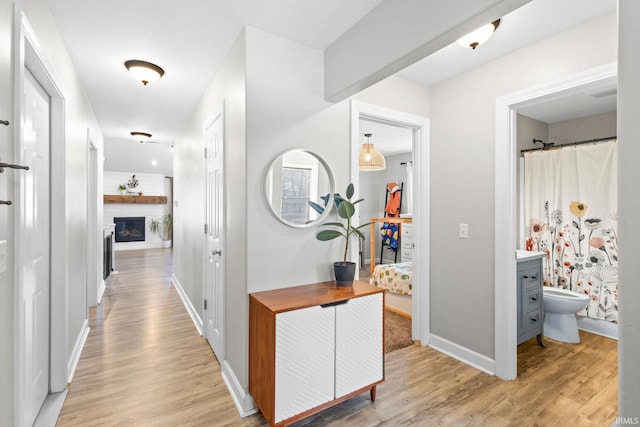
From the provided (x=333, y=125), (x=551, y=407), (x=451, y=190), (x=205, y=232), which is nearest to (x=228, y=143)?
(x=333, y=125)

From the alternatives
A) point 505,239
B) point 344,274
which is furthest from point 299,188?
point 505,239

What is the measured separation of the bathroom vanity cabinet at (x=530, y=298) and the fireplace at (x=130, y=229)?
382 inches

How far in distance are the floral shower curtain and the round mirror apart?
2.72 meters

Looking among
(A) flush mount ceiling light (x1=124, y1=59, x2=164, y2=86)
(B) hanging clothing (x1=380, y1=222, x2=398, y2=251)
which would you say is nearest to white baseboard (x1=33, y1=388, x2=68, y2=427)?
(A) flush mount ceiling light (x1=124, y1=59, x2=164, y2=86)

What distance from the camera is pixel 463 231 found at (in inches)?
102

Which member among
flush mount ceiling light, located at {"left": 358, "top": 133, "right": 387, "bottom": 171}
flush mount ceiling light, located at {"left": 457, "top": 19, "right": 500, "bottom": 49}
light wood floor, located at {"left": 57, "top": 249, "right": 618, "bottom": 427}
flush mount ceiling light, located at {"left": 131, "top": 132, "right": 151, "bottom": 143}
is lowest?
light wood floor, located at {"left": 57, "top": 249, "right": 618, "bottom": 427}

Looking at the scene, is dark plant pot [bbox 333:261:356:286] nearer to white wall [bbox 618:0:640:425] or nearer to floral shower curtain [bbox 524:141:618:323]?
white wall [bbox 618:0:640:425]

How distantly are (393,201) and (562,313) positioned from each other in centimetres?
370

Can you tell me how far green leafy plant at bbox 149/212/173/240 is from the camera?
9.30 meters

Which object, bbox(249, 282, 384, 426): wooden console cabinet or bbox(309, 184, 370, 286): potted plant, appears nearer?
bbox(249, 282, 384, 426): wooden console cabinet

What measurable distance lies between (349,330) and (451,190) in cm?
158

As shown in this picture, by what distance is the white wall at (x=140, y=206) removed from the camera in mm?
8758

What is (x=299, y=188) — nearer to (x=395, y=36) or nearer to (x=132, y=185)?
(x=395, y=36)

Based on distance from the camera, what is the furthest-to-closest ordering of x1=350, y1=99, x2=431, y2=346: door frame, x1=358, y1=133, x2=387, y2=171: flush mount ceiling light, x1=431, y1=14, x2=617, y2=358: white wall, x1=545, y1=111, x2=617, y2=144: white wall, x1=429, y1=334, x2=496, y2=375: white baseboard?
x1=358, y1=133, x2=387, y2=171: flush mount ceiling light, x1=545, y1=111, x2=617, y2=144: white wall, x1=350, y1=99, x2=431, y2=346: door frame, x1=429, y1=334, x2=496, y2=375: white baseboard, x1=431, y1=14, x2=617, y2=358: white wall
